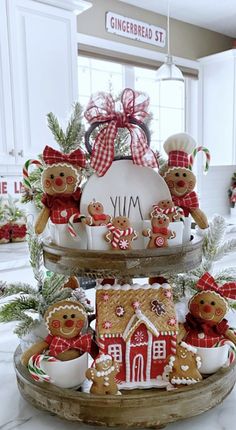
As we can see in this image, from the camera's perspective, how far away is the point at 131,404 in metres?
0.57

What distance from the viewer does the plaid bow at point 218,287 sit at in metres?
0.67

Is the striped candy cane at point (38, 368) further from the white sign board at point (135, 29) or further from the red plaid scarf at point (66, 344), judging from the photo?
the white sign board at point (135, 29)

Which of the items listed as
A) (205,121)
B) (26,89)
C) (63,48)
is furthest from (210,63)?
(26,89)

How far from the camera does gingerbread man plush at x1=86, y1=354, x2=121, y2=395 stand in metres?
0.59

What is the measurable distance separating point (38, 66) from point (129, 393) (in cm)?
213

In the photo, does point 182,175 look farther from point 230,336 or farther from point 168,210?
point 230,336

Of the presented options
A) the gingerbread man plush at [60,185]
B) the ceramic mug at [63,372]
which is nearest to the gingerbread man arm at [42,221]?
the gingerbread man plush at [60,185]

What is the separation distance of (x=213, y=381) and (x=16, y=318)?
347mm

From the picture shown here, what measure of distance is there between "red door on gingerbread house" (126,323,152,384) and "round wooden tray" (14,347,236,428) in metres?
0.03

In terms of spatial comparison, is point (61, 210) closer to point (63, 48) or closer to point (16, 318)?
point (16, 318)

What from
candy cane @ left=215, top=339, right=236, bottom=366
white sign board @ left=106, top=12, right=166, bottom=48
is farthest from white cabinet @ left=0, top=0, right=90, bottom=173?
candy cane @ left=215, top=339, right=236, bottom=366

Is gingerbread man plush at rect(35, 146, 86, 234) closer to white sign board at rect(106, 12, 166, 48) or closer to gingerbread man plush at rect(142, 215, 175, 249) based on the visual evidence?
gingerbread man plush at rect(142, 215, 175, 249)

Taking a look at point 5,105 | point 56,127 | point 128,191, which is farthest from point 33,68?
point 128,191

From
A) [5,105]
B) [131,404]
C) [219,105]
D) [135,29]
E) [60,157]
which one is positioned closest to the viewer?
[131,404]
